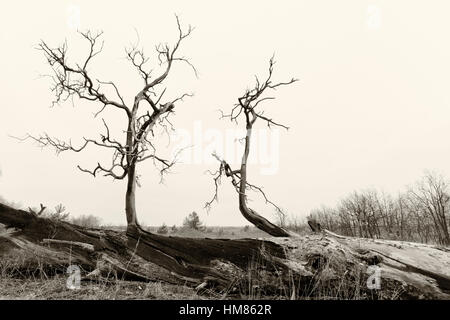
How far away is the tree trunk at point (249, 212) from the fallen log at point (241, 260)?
104 centimetres

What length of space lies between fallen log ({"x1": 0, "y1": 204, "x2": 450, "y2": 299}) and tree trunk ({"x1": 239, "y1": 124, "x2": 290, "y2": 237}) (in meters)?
1.04

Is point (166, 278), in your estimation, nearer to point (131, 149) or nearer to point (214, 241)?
point (214, 241)

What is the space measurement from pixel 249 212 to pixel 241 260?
2.48 metres

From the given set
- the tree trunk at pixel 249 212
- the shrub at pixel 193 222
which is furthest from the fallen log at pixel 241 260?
the shrub at pixel 193 222

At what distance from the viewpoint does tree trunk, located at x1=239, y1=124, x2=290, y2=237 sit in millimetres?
5850

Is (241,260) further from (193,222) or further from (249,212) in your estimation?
(193,222)

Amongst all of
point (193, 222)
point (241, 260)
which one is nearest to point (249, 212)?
point (241, 260)

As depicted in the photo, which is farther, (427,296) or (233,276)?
(233,276)

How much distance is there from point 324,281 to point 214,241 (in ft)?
5.71

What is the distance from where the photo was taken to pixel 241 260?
14.7ft

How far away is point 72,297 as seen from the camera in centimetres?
374

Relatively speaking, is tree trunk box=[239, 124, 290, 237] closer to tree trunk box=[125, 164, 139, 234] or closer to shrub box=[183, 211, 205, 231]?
tree trunk box=[125, 164, 139, 234]

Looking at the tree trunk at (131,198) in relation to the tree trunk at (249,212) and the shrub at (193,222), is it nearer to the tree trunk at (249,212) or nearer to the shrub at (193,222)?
the tree trunk at (249,212)

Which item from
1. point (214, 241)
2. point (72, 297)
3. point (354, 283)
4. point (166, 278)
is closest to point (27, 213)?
point (72, 297)
